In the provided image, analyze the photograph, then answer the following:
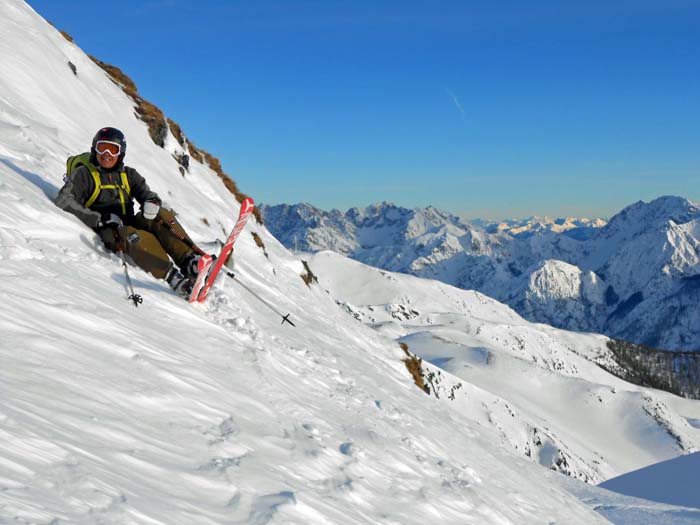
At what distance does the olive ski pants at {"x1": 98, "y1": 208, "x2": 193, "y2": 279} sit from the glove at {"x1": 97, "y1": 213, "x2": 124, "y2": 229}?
0.19m

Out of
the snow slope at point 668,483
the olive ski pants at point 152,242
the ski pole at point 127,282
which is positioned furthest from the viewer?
the snow slope at point 668,483

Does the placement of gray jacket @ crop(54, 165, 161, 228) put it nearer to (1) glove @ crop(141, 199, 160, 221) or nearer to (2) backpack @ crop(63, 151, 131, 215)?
(2) backpack @ crop(63, 151, 131, 215)

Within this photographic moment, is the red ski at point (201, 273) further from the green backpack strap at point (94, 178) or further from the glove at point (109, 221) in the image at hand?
the green backpack strap at point (94, 178)

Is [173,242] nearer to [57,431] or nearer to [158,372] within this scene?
[158,372]

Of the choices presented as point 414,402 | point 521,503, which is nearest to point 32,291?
point 521,503

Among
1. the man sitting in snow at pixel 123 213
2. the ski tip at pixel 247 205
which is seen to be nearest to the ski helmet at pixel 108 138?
the man sitting in snow at pixel 123 213

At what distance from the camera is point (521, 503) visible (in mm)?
9742

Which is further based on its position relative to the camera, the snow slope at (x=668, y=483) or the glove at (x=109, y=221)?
the snow slope at (x=668, y=483)

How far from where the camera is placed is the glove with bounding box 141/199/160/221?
1077 cm

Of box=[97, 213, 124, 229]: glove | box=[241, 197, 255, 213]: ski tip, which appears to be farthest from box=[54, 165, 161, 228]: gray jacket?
box=[241, 197, 255, 213]: ski tip

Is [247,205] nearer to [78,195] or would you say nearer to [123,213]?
[123,213]

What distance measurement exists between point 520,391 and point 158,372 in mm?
113649

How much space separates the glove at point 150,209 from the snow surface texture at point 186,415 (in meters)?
1.15

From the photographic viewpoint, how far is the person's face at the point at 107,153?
10711 mm
